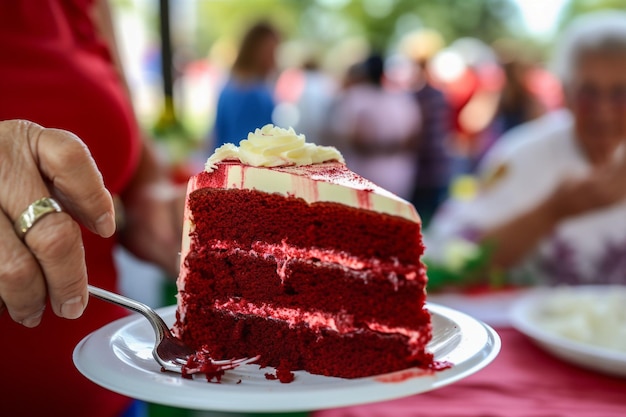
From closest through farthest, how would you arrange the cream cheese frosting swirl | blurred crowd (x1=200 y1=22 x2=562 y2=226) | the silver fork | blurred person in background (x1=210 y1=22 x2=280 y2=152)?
the silver fork
the cream cheese frosting swirl
blurred person in background (x1=210 y1=22 x2=280 y2=152)
blurred crowd (x1=200 y1=22 x2=562 y2=226)

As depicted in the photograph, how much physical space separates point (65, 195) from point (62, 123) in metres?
0.53

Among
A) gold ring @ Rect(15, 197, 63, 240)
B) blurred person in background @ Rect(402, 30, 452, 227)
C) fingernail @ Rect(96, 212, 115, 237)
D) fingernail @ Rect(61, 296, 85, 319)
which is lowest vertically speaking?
blurred person in background @ Rect(402, 30, 452, 227)

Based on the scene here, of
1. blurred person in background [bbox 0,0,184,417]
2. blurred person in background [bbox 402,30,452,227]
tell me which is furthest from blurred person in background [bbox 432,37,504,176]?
blurred person in background [bbox 0,0,184,417]

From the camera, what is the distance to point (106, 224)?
851 millimetres

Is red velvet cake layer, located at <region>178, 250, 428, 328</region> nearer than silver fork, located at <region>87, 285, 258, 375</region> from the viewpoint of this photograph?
No

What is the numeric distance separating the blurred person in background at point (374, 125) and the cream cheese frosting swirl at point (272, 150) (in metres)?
3.91

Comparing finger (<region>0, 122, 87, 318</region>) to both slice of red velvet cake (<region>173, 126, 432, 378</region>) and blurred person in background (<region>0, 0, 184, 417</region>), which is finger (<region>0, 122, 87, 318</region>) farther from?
slice of red velvet cake (<region>173, 126, 432, 378</region>)

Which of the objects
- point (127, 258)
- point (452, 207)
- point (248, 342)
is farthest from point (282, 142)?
point (452, 207)

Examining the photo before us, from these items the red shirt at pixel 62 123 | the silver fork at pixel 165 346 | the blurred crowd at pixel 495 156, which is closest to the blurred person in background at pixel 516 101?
the blurred crowd at pixel 495 156

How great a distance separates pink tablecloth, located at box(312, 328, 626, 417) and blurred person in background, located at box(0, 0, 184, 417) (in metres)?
0.54

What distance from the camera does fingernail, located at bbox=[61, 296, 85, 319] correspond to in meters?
0.82

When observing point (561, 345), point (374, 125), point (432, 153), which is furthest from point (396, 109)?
point (561, 345)

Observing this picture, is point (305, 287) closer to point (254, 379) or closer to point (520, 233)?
point (254, 379)

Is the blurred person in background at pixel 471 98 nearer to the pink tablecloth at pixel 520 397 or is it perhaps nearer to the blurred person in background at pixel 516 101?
the blurred person in background at pixel 516 101
